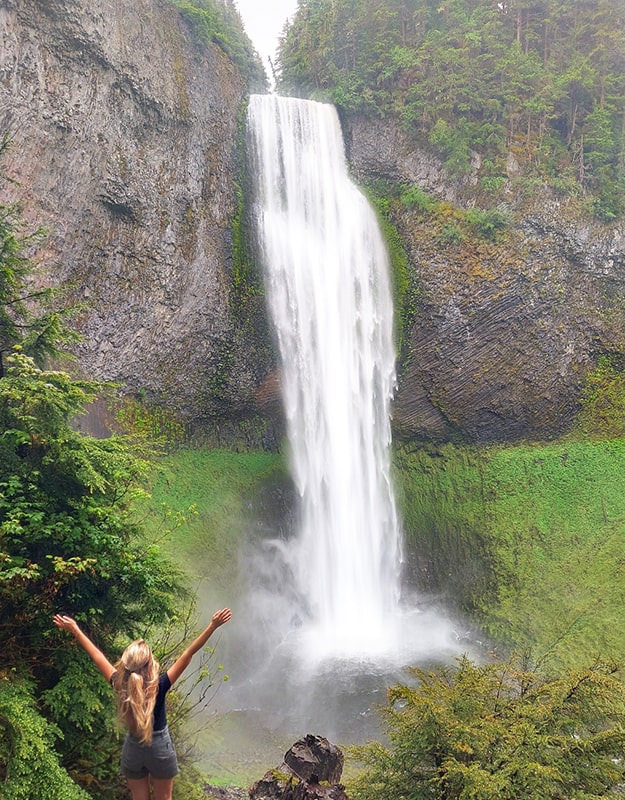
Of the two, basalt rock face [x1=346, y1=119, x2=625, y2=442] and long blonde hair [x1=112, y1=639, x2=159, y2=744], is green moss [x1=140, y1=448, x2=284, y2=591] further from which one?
long blonde hair [x1=112, y1=639, x2=159, y2=744]

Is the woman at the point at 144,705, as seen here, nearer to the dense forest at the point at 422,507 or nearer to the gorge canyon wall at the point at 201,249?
the dense forest at the point at 422,507

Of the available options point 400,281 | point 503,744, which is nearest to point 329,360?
point 400,281

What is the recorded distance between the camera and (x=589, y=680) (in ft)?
17.5

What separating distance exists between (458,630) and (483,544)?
308cm

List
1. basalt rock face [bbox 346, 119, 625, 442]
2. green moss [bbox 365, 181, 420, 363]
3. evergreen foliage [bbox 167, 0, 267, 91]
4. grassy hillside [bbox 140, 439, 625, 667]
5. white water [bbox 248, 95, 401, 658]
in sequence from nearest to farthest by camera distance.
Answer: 1. grassy hillside [bbox 140, 439, 625, 667]
2. white water [bbox 248, 95, 401, 658]
3. evergreen foliage [bbox 167, 0, 267, 91]
4. basalt rock face [bbox 346, 119, 625, 442]
5. green moss [bbox 365, 181, 420, 363]

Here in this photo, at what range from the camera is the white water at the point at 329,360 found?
17.5m

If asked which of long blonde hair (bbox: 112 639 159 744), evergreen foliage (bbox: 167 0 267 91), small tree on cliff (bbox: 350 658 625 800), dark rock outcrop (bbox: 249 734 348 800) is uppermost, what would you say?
evergreen foliage (bbox: 167 0 267 91)

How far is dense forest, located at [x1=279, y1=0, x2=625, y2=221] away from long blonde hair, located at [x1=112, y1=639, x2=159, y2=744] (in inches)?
805

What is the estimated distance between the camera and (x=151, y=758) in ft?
10.3

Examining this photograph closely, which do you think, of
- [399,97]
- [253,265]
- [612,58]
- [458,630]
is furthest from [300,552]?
Result: [612,58]

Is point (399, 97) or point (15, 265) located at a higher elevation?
point (399, 97)

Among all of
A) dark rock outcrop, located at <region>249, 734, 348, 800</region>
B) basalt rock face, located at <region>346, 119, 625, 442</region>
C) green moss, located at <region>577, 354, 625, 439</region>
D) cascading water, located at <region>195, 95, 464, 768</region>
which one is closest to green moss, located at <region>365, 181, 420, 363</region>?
basalt rock face, located at <region>346, 119, 625, 442</region>

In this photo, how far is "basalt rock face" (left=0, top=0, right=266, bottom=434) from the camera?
13406mm

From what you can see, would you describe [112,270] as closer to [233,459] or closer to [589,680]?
[233,459]
